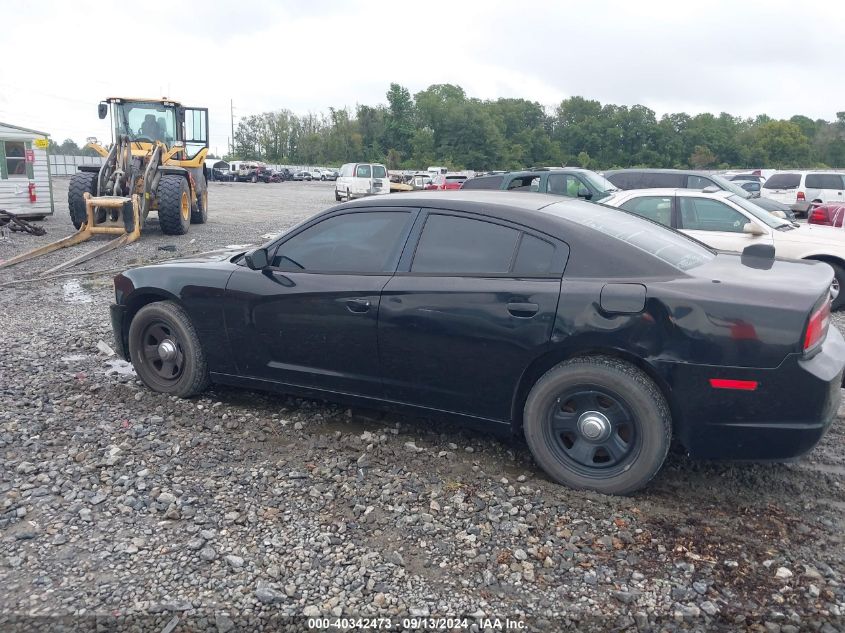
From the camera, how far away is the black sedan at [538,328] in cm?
338

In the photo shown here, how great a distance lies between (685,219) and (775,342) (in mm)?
5666

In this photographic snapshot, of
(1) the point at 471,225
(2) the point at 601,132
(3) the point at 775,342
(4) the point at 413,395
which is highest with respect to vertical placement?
(2) the point at 601,132

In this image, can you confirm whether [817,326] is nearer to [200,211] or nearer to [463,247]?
[463,247]

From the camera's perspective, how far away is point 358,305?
Answer: 13.8 ft

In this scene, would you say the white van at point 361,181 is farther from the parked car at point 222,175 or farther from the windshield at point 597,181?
the parked car at point 222,175

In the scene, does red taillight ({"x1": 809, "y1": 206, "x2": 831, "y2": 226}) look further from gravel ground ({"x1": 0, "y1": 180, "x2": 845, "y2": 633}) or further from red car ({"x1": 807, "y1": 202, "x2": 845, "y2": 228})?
gravel ground ({"x1": 0, "y1": 180, "x2": 845, "y2": 633})

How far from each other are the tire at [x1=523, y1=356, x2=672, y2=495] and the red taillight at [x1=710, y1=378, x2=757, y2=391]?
0.26 metres

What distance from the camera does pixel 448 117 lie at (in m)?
98.1

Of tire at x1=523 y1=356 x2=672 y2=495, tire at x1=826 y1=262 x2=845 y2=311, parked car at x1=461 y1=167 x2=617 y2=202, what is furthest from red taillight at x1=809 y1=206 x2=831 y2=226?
tire at x1=523 y1=356 x2=672 y2=495

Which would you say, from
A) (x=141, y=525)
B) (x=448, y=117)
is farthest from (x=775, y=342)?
(x=448, y=117)

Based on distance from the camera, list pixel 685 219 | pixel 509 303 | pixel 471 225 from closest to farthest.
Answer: pixel 509 303
pixel 471 225
pixel 685 219

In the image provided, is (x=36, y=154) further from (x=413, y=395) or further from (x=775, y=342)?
(x=775, y=342)

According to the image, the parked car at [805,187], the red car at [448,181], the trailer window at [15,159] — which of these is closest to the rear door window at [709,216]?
the parked car at [805,187]

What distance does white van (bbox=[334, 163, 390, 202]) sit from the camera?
3080 centimetres
